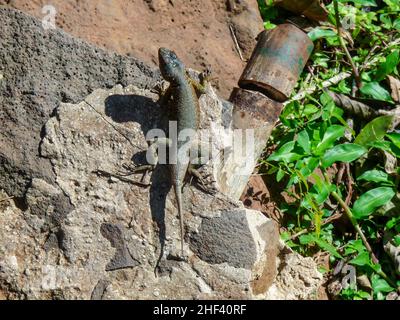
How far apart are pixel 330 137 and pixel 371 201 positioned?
665 millimetres

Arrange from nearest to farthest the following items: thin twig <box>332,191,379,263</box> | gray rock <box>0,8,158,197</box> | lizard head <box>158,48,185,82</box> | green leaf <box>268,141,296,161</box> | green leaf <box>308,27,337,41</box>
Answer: gray rock <box>0,8,158,197</box>, lizard head <box>158,48,185,82</box>, green leaf <box>268,141,296,161</box>, thin twig <box>332,191,379,263</box>, green leaf <box>308,27,337,41</box>

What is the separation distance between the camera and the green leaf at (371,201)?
4.85 metres

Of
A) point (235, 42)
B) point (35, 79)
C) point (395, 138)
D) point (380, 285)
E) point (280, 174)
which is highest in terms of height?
point (35, 79)

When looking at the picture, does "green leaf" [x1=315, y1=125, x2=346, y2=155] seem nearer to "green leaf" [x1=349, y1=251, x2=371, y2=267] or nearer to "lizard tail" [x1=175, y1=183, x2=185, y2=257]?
"green leaf" [x1=349, y1=251, x2=371, y2=267]

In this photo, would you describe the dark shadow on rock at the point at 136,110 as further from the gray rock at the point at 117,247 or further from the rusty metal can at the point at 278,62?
the rusty metal can at the point at 278,62

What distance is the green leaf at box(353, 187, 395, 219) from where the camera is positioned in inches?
191

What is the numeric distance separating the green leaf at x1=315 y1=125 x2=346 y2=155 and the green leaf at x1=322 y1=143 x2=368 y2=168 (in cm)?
6

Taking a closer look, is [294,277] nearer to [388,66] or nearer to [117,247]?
[117,247]

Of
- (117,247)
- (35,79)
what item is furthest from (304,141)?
(35,79)

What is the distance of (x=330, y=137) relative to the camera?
4.87m

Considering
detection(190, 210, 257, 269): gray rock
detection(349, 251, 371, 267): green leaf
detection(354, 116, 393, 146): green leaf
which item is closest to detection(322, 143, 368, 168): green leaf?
detection(354, 116, 393, 146): green leaf

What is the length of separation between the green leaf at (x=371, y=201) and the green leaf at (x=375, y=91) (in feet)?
3.43
